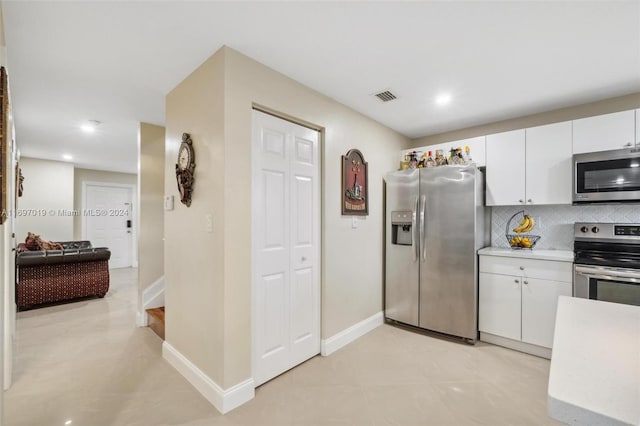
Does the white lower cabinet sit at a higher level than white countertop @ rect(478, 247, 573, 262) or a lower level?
lower

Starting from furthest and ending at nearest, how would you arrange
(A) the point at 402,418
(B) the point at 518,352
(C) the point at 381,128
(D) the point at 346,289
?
(C) the point at 381,128
(D) the point at 346,289
(B) the point at 518,352
(A) the point at 402,418

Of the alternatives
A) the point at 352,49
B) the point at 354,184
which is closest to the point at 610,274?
the point at 354,184

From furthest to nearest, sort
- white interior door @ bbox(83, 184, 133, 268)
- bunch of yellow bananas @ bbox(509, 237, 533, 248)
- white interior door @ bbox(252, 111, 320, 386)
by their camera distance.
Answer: white interior door @ bbox(83, 184, 133, 268) → bunch of yellow bananas @ bbox(509, 237, 533, 248) → white interior door @ bbox(252, 111, 320, 386)

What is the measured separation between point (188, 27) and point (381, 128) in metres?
2.26

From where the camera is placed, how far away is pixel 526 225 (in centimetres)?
299

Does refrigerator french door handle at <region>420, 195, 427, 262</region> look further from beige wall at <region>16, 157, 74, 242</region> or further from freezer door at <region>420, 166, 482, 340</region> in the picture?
beige wall at <region>16, 157, 74, 242</region>

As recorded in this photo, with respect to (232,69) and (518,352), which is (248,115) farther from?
(518,352)

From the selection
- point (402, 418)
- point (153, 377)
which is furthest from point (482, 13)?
point (153, 377)

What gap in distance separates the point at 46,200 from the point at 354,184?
6.29 metres

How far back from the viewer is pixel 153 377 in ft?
7.47

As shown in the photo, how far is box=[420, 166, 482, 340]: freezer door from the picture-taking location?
9.19 ft

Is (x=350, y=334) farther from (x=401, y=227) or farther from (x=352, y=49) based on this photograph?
(x=352, y=49)

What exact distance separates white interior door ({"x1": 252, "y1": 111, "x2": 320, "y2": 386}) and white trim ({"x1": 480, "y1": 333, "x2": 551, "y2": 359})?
67.0 inches

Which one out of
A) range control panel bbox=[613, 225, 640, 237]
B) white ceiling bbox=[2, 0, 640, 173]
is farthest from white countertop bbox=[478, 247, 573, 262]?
white ceiling bbox=[2, 0, 640, 173]
